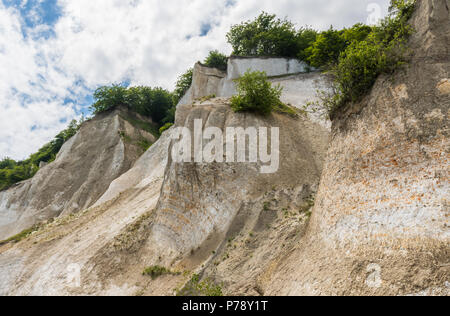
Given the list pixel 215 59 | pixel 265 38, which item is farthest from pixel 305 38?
pixel 215 59

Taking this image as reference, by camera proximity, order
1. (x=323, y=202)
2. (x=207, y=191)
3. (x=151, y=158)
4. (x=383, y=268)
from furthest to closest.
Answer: (x=151, y=158)
(x=207, y=191)
(x=323, y=202)
(x=383, y=268)

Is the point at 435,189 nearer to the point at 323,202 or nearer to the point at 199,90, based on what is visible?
the point at 323,202

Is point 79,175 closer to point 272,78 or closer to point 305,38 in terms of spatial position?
point 272,78

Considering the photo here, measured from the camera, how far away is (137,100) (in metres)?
31.8

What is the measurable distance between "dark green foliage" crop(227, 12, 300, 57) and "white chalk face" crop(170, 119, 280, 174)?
15.3 meters

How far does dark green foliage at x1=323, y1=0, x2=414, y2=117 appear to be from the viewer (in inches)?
273

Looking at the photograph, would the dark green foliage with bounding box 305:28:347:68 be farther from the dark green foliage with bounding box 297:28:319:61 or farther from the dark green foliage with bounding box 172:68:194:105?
the dark green foliage with bounding box 172:68:194:105

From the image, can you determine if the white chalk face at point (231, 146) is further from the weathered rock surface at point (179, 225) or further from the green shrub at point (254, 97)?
the green shrub at point (254, 97)

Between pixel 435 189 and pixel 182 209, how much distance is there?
836 centimetres

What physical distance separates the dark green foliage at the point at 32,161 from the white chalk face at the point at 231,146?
2478 centimetres

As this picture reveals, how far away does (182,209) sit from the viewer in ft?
35.1
